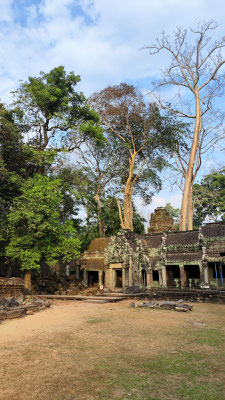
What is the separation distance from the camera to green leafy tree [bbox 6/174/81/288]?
19.0 meters

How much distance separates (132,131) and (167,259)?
16347 mm

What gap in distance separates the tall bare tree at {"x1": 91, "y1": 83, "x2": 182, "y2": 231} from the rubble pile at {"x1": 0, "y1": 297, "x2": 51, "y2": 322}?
15.3 m

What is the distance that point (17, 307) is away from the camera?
1371cm

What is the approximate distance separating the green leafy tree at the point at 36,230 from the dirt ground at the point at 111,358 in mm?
7489

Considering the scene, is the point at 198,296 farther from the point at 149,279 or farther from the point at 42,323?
the point at 42,323

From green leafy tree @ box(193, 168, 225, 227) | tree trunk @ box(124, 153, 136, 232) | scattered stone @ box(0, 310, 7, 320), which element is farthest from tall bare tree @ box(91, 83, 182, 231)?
scattered stone @ box(0, 310, 7, 320)

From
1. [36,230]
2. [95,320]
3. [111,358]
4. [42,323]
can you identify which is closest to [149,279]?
[36,230]

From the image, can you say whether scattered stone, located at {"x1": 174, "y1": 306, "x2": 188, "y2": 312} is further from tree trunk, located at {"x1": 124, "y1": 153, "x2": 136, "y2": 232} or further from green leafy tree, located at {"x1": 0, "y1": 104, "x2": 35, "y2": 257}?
tree trunk, located at {"x1": 124, "y1": 153, "x2": 136, "y2": 232}

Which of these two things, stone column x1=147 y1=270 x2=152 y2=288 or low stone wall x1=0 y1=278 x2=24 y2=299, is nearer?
low stone wall x1=0 y1=278 x2=24 y2=299

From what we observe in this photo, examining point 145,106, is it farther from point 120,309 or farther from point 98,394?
point 98,394

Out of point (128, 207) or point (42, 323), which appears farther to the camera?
point (128, 207)

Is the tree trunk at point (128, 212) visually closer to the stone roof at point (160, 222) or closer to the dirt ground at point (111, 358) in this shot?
the stone roof at point (160, 222)

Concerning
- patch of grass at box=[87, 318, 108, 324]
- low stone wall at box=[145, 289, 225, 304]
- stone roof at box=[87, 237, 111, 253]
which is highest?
stone roof at box=[87, 237, 111, 253]

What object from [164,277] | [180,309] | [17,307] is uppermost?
[164,277]
